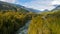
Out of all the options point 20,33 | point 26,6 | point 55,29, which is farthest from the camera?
point 26,6

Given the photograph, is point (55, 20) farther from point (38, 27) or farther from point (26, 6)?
point (26, 6)

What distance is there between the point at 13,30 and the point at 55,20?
12.1ft

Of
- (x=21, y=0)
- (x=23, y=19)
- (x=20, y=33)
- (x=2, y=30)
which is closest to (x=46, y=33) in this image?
(x=2, y=30)

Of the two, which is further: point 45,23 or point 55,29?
point 45,23

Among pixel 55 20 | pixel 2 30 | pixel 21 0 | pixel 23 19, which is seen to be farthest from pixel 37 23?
pixel 21 0

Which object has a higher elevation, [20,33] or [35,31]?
[35,31]

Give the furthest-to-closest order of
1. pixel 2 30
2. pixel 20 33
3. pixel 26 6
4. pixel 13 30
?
pixel 26 6
pixel 20 33
pixel 13 30
pixel 2 30

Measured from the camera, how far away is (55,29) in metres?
6.53

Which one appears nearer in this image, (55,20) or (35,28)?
(55,20)

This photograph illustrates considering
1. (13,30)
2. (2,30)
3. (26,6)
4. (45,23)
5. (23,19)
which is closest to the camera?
(45,23)

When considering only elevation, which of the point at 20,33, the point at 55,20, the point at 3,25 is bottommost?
the point at 20,33

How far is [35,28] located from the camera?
7.54 m

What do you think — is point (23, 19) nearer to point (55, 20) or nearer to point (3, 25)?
point (3, 25)

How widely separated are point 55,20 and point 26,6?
25.3 ft
